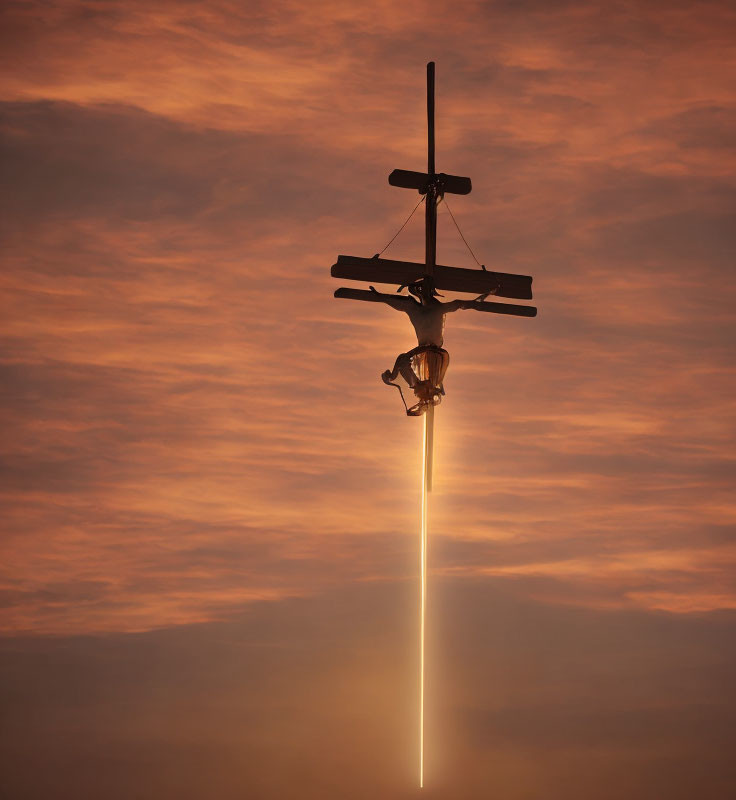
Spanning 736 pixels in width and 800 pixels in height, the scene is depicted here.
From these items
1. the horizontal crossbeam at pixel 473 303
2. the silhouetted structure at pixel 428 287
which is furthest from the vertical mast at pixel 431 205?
the horizontal crossbeam at pixel 473 303

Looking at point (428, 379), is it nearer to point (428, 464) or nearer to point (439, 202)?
point (428, 464)

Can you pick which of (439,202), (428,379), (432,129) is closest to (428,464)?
(428,379)

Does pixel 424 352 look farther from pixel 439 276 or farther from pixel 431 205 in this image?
pixel 431 205

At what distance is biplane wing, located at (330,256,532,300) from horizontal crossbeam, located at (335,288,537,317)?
0.86ft

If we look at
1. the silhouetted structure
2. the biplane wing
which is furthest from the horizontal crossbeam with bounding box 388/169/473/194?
the biplane wing

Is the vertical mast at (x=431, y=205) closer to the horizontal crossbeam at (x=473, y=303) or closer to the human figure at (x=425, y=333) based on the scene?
the human figure at (x=425, y=333)

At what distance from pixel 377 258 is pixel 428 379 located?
2.19m

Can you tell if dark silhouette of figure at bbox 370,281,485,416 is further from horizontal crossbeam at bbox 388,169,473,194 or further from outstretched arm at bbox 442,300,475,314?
horizontal crossbeam at bbox 388,169,473,194

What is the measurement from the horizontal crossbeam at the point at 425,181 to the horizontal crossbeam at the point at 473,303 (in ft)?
6.60

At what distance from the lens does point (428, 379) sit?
17781 mm

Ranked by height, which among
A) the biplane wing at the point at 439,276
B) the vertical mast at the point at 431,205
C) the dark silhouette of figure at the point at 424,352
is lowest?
the dark silhouette of figure at the point at 424,352

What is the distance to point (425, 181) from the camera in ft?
61.8

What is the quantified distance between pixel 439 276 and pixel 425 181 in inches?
66.3

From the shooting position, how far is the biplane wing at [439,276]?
18266 millimetres
